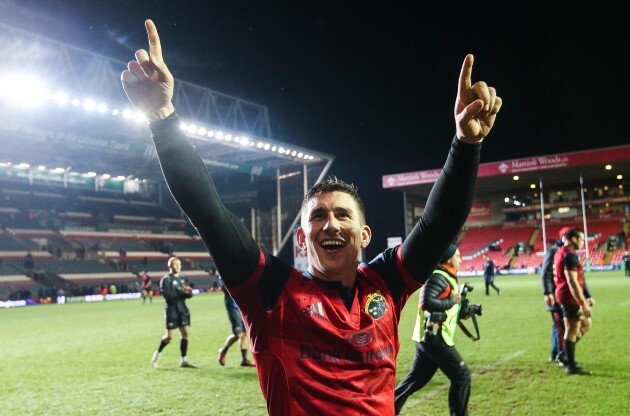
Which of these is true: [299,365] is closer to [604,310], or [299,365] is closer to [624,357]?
[624,357]

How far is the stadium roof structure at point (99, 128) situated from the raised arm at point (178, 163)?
2136cm

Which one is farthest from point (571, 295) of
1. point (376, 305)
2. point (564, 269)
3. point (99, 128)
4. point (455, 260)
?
point (99, 128)

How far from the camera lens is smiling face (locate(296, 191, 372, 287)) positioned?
2.20 m

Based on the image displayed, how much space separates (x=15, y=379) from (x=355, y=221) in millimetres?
9225

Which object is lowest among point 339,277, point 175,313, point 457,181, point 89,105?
point 175,313

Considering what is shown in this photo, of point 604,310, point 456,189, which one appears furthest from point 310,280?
point 604,310

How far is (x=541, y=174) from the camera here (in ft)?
165

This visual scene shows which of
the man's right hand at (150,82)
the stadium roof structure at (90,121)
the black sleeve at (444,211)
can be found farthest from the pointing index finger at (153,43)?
the stadium roof structure at (90,121)

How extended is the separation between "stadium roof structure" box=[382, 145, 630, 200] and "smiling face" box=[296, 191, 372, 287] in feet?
146

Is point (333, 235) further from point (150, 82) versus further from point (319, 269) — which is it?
point (150, 82)

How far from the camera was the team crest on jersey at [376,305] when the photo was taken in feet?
7.37

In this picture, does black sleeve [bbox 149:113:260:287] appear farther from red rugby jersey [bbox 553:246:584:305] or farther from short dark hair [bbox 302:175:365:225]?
red rugby jersey [bbox 553:246:584:305]

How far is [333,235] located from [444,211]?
46 centimetres

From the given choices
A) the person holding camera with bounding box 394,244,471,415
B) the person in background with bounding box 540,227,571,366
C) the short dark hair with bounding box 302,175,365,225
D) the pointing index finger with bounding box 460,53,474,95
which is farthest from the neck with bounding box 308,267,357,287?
the person in background with bounding box 540,227,571,366
